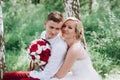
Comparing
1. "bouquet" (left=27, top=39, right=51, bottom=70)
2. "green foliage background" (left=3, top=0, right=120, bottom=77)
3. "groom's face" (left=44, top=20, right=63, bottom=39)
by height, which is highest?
"groom's face" (left=44, top=20, right=63, bottom=39)

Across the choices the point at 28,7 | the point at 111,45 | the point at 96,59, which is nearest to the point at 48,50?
the point at 96,59

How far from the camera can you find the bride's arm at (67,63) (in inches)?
138

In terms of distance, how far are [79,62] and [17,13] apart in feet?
16.8

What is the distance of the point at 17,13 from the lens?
860 cm

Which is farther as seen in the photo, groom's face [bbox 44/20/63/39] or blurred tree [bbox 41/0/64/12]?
blurred tree [bbox 41/0/64/12]

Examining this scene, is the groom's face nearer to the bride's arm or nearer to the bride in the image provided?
the bride

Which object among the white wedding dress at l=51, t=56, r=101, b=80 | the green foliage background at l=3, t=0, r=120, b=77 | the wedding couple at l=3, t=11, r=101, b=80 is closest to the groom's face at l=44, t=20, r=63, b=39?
the wedding couple at l=3, t=11, r=101, b=80

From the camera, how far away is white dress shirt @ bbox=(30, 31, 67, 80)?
340 centimetres

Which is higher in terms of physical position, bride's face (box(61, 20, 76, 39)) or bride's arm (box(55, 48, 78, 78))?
bride's face (box(61, 20, 76, 39))

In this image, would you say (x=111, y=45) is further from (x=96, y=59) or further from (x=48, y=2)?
(x=48, y=2)

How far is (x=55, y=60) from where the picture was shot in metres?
3.41

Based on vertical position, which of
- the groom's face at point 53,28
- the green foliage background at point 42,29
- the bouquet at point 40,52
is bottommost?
the green foliage background at point 42,29

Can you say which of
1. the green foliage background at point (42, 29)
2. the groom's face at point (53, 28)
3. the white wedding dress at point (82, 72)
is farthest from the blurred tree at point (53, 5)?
the groom's face at point (53, 28)

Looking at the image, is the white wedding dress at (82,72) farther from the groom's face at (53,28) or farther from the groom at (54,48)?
the groom's face at (53,28)
